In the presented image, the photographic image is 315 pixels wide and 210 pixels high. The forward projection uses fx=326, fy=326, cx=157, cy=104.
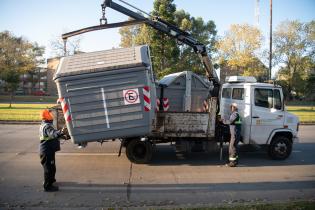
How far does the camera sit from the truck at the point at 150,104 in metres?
7.57

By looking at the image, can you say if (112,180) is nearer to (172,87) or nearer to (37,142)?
(172,87)

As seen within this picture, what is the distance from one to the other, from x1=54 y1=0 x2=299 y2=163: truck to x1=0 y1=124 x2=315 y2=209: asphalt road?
638 millimetres

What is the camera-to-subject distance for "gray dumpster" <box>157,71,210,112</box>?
10.5m

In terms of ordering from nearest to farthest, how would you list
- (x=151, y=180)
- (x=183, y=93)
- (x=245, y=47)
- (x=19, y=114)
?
(x=151, y=180) < (x=183, y=93) < (x=19, y=114) < (x=245, y=47)

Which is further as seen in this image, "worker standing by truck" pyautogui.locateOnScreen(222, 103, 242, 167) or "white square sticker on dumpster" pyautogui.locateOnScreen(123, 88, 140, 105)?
"worker standing by truck" pyautogui.locateOnScreen(222, 103, 242, 167)

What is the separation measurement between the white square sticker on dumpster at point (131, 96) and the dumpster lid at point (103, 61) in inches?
22.9

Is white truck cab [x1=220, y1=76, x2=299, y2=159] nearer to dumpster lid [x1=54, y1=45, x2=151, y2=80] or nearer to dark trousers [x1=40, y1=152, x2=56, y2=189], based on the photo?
dumpster lid [x1=54, y1=45, x2=151, y2=80]

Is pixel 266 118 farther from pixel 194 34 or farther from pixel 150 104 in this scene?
pixel 194 34

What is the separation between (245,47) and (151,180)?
31858 mm

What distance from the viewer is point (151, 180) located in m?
7.34

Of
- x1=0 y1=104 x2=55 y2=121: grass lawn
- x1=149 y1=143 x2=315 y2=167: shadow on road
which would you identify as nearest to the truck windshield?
x1=149 y1=143 x2=315 y2=167: shadow on road

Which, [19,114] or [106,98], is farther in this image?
[19,114]

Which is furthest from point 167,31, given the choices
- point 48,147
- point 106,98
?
point 48,147

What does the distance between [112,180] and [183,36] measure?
200 inches
